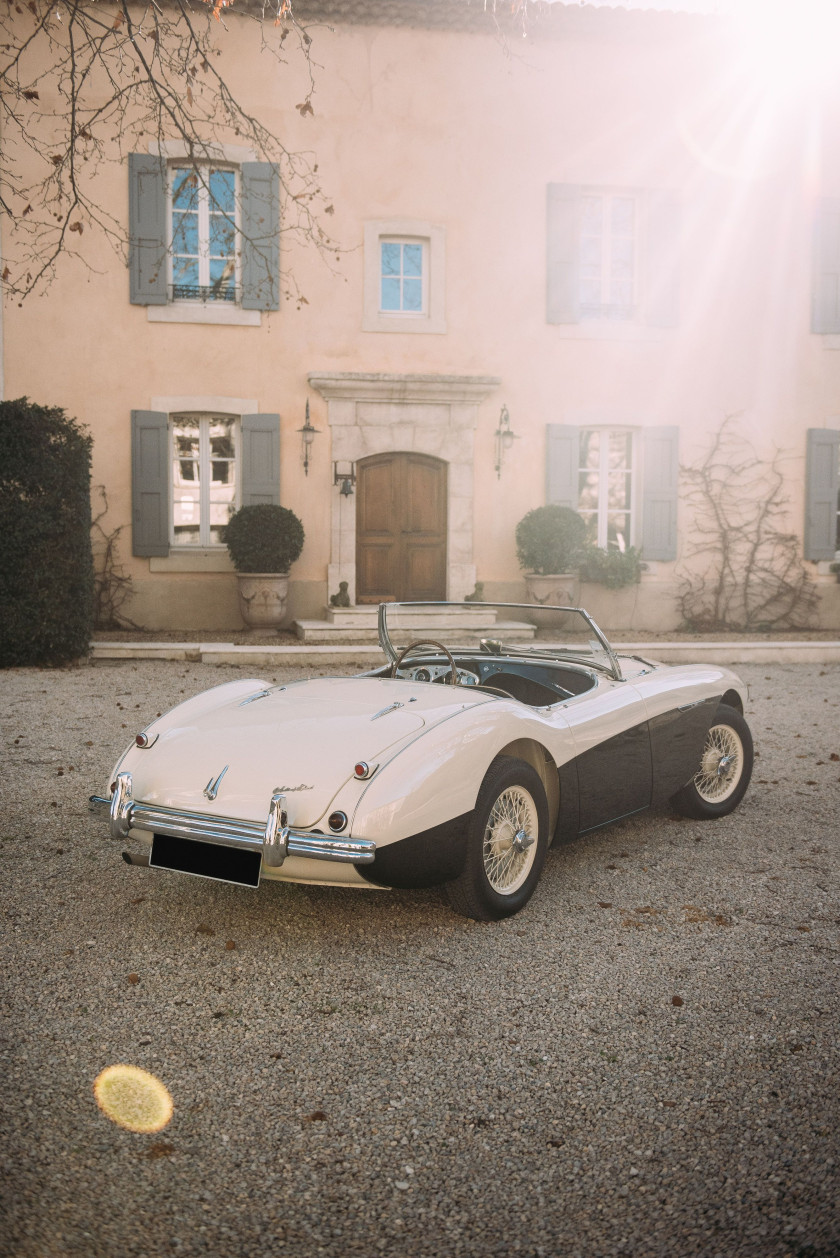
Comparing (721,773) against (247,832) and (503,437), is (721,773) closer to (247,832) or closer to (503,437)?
(247,832)

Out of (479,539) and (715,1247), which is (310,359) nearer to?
(479,539)

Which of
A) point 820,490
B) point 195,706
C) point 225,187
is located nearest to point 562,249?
point 225,187

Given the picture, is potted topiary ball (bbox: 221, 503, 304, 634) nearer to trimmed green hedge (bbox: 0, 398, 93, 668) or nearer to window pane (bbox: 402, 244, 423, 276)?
trimmed green hedge (bbox: 0, 398, 93, 668)

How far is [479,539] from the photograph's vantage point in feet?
39.9

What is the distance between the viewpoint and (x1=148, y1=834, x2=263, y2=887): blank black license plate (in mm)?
Answer: 2824

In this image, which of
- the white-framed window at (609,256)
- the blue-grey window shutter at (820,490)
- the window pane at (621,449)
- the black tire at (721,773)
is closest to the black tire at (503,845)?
the black tire at (721,773)

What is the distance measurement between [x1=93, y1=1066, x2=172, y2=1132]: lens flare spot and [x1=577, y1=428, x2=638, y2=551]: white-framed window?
10.8 meters

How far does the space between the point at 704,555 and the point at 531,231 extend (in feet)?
15.1

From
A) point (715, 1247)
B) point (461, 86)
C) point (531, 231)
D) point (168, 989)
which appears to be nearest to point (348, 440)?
point (531, 231)

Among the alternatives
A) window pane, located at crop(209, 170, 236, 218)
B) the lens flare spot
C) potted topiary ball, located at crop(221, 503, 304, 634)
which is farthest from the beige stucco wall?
the lens flare spot

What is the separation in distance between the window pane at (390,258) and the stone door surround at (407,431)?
144cm

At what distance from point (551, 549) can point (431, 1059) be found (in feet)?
31.0

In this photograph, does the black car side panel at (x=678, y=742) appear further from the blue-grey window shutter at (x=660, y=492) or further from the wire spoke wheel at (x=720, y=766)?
the blue-grey window shutter at (x=660, y=492)

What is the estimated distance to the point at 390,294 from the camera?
12.0 meters
